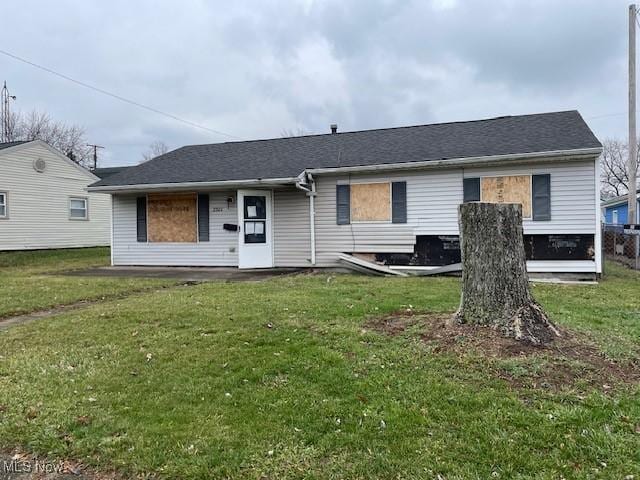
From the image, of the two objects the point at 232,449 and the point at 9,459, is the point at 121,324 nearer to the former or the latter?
the point at 9,459

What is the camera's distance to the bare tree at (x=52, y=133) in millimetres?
38562

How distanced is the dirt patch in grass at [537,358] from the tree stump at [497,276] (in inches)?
6.7

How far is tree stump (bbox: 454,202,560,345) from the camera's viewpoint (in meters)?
4.48

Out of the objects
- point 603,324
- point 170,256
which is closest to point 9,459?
point 603,324

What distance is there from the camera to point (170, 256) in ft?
45.0

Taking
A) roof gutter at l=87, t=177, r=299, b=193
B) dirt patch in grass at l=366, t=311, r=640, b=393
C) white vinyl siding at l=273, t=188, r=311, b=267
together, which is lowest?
dirt patch in grass at l=366, t=311, r=640, b=393

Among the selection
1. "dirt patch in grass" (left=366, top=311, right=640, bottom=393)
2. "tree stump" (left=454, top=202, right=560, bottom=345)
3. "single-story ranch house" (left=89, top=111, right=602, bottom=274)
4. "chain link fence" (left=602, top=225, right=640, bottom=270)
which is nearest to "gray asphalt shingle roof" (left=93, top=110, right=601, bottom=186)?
"single-story ranch house" (left=89, top=111, right=602, bottom=274)

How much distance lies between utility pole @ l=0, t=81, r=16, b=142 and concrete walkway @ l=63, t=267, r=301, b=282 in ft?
98.6

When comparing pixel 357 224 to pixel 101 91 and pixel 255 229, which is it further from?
pixel 101 91

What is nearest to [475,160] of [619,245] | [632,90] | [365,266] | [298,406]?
[365,266]

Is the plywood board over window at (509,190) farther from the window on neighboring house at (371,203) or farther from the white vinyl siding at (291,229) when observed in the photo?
the white vinyl siding at (291,229)

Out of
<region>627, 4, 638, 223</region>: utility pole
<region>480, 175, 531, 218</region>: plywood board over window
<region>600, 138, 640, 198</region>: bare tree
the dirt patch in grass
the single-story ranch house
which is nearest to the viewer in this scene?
the dirt patch in grass

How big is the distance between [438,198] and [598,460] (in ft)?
29.9

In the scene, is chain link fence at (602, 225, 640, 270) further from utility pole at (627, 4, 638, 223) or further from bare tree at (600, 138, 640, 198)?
bare tree at (600, 138, 640, 198)
